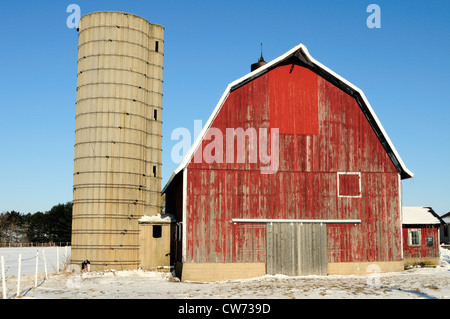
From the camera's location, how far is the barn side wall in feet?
67.8

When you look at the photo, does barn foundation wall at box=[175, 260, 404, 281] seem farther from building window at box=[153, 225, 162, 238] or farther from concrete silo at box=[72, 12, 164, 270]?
concrete silo at box=[72, 12, 164, 270]

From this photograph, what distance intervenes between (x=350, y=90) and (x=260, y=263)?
856 centimetres

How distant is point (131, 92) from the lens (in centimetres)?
2708

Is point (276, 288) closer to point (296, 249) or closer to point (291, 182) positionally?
point (296, 249)

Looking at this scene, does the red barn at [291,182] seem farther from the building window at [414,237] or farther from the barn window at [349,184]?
the building window at [414,237]

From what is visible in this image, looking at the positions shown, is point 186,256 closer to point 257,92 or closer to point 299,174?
point 299,174

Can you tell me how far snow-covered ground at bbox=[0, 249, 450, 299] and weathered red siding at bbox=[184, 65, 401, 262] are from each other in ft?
5.08

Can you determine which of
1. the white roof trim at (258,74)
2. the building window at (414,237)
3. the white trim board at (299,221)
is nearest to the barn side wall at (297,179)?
the white trim board at (299,221)

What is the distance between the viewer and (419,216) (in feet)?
90.6

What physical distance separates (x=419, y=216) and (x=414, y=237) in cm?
193

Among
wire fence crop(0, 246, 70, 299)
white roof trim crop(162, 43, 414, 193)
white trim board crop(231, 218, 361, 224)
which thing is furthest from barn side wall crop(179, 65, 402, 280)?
wire fence crop(0, 246, 70, 299)

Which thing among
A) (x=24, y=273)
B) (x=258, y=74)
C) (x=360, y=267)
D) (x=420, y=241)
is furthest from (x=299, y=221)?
(x=24, y=273)

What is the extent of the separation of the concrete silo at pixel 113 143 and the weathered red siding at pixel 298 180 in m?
6.93
